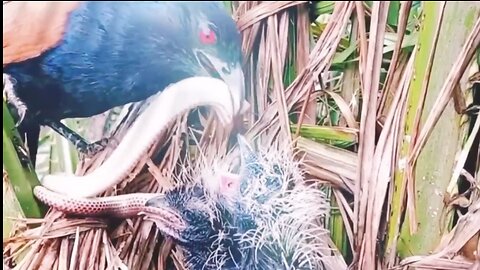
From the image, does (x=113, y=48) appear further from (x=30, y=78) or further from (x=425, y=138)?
(x=425, y=138)

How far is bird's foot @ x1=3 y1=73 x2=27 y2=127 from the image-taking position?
1.16 m

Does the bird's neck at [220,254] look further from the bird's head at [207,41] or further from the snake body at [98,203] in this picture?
the bird's head at [207,41]

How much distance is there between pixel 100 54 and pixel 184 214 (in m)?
0.29

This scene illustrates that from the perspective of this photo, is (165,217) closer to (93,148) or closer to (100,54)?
(93,148)

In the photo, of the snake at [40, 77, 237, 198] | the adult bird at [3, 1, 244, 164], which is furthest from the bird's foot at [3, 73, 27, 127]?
the snake at [40, 77, 237, 198]

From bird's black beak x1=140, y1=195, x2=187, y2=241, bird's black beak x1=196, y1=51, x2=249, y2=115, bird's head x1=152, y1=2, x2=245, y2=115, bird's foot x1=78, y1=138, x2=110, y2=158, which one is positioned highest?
bird's head x1=152, y1=2, x2=245, y2=115

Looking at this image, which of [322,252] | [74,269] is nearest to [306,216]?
[322,252]

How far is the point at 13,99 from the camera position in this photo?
3.84 ft

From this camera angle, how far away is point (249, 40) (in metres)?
1.04

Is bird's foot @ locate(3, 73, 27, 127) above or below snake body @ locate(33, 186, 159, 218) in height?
above

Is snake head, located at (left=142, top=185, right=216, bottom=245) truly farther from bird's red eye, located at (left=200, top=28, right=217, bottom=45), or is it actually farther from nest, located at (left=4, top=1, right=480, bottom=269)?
bird's red eye, located at (left=200, top=28, right=217, bottom=45)

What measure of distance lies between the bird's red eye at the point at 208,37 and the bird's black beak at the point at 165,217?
268 millimetres

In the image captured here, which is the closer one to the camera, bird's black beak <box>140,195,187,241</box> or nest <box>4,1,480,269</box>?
nest <box>4,1,480,269</box>

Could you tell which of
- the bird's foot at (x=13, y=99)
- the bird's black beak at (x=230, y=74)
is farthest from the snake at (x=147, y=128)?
the bird's foot at (x=13, y=99)
